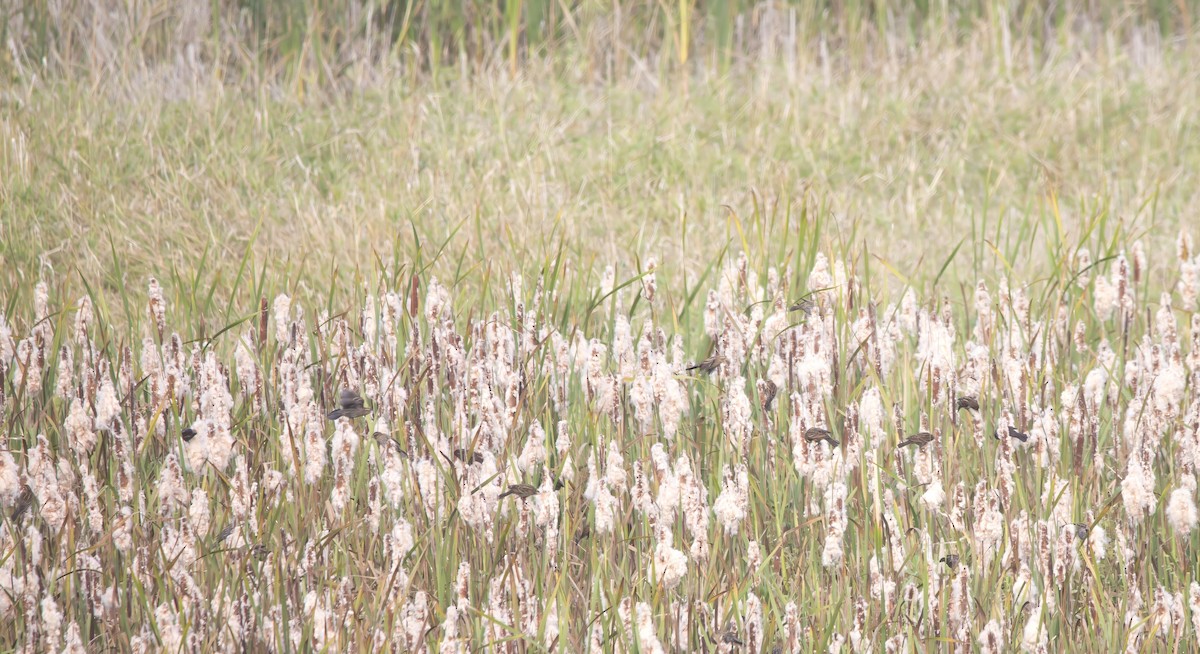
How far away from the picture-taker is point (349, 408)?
217cm

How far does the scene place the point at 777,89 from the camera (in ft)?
19.8

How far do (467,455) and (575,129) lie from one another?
353 centimetres

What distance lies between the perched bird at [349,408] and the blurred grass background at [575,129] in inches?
59.8

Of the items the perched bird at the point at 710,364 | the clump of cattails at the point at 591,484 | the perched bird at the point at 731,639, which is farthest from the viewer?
the perched bird at the point at 710,364

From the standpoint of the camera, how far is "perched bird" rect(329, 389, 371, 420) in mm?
2125

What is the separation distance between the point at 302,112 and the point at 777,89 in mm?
2480

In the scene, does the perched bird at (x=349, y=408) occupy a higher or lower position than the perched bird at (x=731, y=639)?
higher

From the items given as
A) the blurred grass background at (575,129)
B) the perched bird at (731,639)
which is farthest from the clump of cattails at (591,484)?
the blurred grass background at (575,129)

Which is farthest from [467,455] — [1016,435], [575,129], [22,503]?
[575,129]

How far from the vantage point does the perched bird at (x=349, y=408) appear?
6.97ft

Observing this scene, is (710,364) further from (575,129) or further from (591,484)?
(575,129)

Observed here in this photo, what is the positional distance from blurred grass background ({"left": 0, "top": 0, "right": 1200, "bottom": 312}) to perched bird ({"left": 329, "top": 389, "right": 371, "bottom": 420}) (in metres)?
1.52

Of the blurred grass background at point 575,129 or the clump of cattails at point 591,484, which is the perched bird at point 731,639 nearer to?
the clump of cattails at point 591,484

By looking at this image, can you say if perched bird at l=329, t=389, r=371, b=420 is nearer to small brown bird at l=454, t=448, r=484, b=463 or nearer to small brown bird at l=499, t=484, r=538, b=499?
small brown bird at l=454, t=448, r=484, b=463
